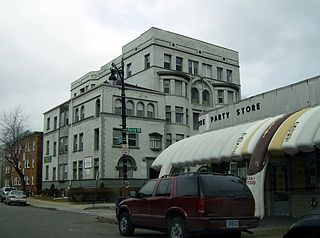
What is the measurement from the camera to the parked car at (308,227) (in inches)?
272

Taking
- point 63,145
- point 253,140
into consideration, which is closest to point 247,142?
point 253,140

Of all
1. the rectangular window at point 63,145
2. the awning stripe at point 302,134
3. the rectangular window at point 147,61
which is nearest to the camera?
the awning stripe at point 302,134

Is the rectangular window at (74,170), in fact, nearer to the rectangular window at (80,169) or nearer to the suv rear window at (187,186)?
the rectangular window at (80,169)

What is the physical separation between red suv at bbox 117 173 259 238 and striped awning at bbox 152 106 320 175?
3.26 meters

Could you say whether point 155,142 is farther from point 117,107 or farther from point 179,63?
point 179,63

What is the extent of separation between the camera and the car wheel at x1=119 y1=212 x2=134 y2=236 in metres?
14.9

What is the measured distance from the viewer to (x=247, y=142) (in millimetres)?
17156

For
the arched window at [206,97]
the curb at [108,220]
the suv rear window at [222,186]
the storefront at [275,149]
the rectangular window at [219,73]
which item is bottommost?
the curb at [108,220]

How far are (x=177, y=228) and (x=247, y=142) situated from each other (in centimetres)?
600

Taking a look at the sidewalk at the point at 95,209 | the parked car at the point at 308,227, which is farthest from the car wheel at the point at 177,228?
the sidewalk at the point at 95,209

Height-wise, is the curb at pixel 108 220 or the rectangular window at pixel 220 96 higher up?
the rectangular window at pixel 220 96

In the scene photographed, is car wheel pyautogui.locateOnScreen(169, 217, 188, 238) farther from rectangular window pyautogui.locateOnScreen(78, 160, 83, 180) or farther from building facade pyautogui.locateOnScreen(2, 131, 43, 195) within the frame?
building facade pyautogui.locateOnScreen(2, 131, 43, 195)

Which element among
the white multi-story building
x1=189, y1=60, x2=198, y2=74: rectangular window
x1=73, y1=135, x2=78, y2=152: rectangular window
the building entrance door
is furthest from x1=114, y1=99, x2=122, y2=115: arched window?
the building entrance door

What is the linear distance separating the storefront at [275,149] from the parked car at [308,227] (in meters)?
7.37
